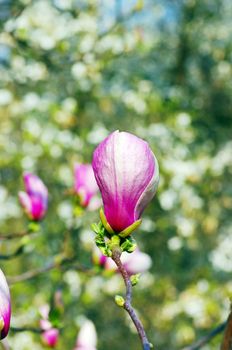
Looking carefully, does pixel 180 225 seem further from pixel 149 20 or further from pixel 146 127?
pixel 149 20

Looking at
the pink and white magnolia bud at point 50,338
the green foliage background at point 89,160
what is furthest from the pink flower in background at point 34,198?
the green foliage background at point 89,160

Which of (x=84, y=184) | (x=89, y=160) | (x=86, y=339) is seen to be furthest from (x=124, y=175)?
(x=89, y=160)

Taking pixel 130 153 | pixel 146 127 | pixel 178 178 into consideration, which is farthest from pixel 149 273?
pixel 130 153

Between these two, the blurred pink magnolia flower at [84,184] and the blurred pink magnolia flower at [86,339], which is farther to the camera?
the blurred pink magnolia flower at [84,184]

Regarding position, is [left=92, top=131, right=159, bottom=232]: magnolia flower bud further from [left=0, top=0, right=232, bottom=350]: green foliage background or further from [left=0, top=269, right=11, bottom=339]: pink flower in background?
[left=0, top=0, right=232, bottom=350]: green foliage background

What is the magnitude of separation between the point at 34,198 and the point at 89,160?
1440 millimetres

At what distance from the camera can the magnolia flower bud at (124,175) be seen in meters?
0.56

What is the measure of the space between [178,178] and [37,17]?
1031mm

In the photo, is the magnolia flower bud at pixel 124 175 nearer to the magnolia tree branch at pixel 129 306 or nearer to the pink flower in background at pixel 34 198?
the magnolia tree branch at pixel 129 306

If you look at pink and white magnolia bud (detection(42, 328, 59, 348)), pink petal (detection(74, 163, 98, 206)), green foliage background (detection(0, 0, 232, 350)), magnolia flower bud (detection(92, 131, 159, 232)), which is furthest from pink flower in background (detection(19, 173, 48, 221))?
green foliage background (detection(0, 0, 232, 350))

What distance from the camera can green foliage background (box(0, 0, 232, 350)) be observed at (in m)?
2.54

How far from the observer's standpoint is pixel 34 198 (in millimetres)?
1198

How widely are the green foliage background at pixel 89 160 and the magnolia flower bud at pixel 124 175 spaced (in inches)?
67.0

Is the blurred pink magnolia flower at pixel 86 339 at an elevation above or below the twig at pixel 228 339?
below
